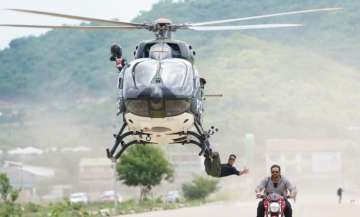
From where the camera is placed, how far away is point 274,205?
21.7 metres

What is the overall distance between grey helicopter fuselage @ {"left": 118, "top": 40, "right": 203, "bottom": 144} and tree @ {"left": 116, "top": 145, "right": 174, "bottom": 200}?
58338mm

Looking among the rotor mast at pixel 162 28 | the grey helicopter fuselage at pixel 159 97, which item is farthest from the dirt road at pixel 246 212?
the grey helicopter fuselage at pixel 159 97

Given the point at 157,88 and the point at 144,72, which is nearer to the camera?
the point at 157,88

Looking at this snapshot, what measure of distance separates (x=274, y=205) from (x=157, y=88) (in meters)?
4.80

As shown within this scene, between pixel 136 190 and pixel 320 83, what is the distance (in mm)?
76666

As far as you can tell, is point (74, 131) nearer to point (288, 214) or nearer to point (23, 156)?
point (23, 156)

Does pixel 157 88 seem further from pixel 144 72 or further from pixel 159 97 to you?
pixel 144 72

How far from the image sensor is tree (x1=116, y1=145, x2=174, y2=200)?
85500mm

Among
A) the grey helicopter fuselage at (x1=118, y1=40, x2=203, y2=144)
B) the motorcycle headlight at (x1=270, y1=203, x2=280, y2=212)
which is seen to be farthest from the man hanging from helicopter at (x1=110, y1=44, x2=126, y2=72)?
the motorcycle headlight at (x1=270, y1=203, x2=280, y2=212)

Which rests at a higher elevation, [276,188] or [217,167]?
[217,167]

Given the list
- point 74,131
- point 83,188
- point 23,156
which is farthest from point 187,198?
point 74,131

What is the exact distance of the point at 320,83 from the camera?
645 feet

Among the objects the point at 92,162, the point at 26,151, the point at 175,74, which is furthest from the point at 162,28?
the point at 26,151

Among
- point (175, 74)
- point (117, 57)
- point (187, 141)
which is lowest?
point (187, 141)
